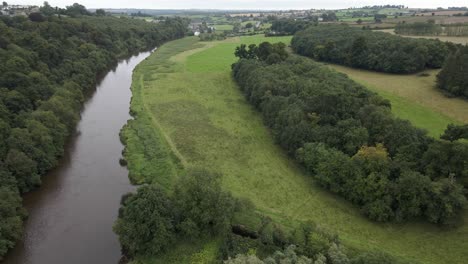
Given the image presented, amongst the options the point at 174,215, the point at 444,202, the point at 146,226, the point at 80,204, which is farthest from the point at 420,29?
the point at 146,226

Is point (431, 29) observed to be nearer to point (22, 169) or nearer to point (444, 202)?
point (444, 202)

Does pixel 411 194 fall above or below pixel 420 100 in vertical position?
below

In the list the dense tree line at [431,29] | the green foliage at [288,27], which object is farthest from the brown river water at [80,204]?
the green foliage at [288,27]

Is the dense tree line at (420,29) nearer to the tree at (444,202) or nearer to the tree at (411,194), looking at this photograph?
the tree at (444,202)

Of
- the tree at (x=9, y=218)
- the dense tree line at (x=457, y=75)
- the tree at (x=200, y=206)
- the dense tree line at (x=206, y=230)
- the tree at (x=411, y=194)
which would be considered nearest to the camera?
the dense tree line at (x=206, y=230)

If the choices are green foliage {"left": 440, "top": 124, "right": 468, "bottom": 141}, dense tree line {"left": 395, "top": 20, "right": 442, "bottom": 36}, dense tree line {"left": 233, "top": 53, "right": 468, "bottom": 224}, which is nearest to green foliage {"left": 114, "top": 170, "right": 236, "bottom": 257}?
dense tree line {"left": 233, "top": 53, "right": 468, "bottom": 224}

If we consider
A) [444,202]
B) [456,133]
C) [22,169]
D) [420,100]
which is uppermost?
[456,133]
